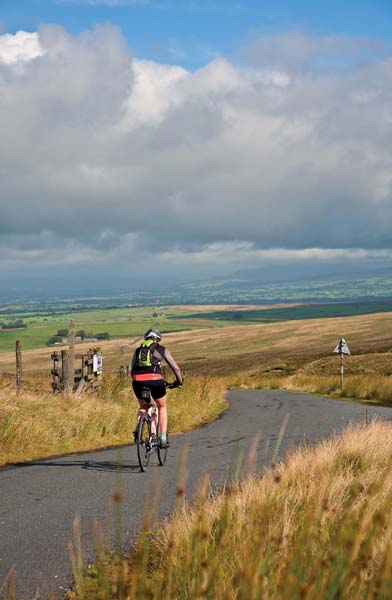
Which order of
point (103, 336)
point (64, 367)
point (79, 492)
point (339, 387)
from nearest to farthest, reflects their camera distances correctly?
1. point (79, 492)
2. point (64, 367)
3. point (339, 387)
4. point (103, 336)

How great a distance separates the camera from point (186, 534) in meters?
5.09

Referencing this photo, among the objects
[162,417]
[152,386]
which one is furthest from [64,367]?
[152,386]

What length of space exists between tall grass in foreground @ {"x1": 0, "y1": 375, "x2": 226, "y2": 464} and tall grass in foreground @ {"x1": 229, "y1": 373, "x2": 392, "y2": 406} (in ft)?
41.7

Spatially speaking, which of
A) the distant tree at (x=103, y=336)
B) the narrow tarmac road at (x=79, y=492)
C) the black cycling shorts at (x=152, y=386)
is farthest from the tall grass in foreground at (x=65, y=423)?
the distant tree at (x=103, y=336)

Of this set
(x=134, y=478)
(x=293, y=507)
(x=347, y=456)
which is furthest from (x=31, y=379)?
(x=293, y=507)

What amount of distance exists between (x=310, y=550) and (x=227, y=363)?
6605 cm

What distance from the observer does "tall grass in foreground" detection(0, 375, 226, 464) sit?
1241cm

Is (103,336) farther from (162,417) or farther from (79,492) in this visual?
(79,492)

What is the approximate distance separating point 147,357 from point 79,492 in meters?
2.57

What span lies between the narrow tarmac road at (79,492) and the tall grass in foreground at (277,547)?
51cm

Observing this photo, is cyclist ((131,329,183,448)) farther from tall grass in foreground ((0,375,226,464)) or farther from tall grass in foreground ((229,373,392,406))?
tall grass in foreground ((229,373,392,406))

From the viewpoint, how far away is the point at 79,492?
8703mm

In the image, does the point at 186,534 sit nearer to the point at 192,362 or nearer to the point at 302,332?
the point at 192,362

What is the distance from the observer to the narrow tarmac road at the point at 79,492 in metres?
5.61
